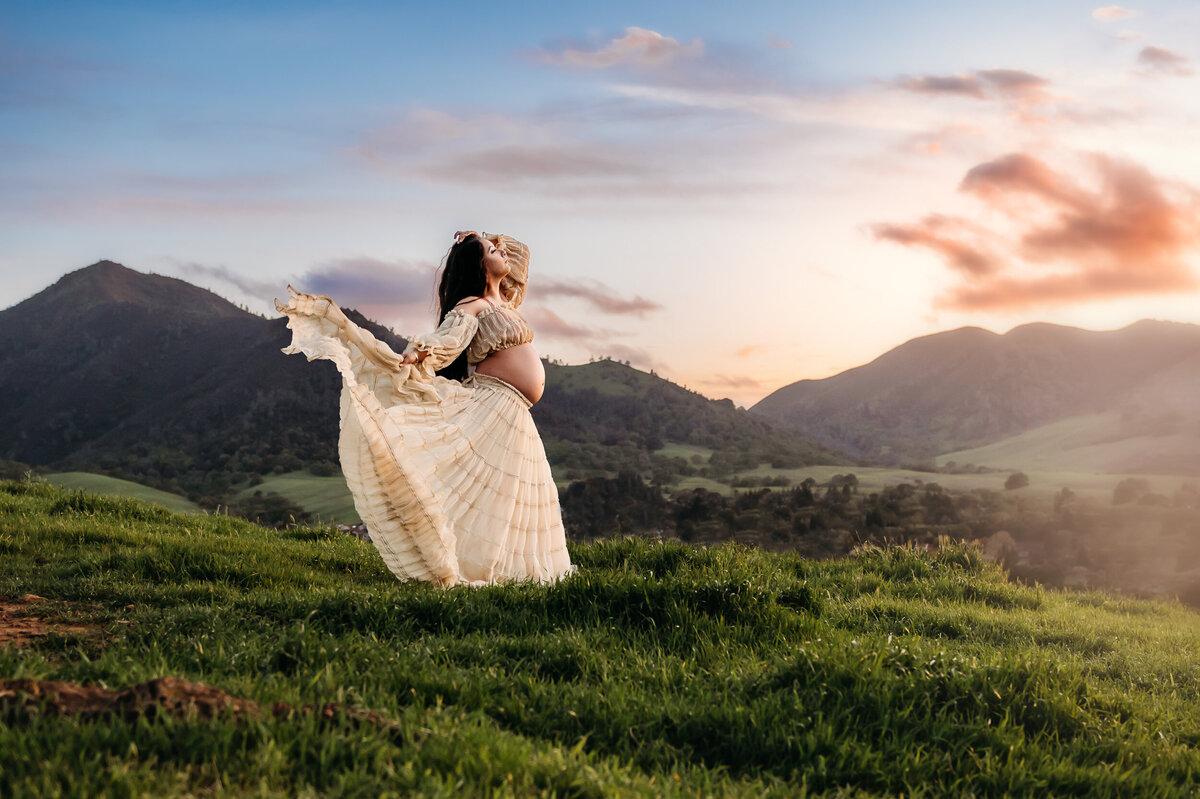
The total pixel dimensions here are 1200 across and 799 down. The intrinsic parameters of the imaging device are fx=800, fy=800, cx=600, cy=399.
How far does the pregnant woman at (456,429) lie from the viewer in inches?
292

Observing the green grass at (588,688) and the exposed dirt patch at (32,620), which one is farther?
the exposed dirt patch at (32,620)

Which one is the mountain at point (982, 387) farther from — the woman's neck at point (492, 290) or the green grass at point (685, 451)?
the woman's neck at point (492, 290)

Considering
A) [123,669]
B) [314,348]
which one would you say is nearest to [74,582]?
[314,348]

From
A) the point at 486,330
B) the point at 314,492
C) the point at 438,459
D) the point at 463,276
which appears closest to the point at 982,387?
the point at 314,492

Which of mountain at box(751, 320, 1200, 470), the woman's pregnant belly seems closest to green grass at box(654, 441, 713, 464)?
mountain at box(751, 320, 1200, 470)

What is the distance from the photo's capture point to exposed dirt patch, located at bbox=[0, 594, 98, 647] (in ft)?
18.1

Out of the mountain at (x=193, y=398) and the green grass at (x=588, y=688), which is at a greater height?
the mountain at (x=193, y=398)

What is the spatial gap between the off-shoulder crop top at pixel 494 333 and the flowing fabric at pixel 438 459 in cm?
17

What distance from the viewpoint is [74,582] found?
6.98 metres

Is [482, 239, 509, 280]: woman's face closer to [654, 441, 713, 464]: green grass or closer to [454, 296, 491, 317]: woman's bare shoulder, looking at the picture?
[454, 296, 491, 317]: woman's bare shoulder

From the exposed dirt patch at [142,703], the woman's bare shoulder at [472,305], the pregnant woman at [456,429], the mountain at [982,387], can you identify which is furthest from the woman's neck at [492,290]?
the mountain at [982,387]

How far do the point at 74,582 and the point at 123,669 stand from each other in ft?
11.3

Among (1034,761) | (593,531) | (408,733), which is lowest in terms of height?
(593,531)

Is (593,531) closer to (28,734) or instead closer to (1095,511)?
(1095,511)
